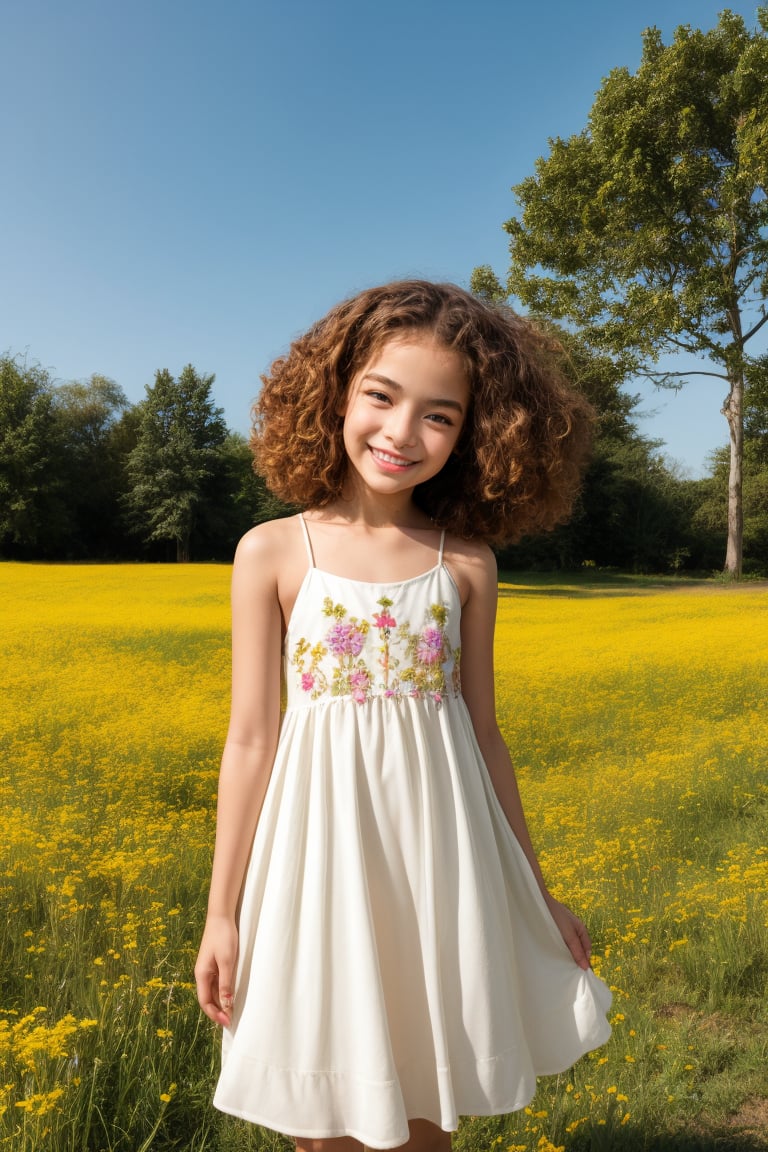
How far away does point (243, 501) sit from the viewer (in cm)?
1137

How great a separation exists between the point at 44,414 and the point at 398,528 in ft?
34.8

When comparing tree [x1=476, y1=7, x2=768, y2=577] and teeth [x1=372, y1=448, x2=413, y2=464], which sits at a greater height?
tree [x1=476, y1=7, x2=768, y2=577]

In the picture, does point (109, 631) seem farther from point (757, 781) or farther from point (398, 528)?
point (398, 528)

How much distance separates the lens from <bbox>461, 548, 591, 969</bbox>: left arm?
151cm

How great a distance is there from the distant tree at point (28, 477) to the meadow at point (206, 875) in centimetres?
323

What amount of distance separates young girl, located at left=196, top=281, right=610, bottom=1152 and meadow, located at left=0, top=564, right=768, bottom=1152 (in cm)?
81

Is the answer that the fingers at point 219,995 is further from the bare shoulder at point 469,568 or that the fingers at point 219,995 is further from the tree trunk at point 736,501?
the tree trunk at point 736,501

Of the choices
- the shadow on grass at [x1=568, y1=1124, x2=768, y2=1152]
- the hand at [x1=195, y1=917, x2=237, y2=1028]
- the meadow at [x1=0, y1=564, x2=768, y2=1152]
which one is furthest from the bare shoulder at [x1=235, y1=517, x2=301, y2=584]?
the shadow on grass at [x1=568, y1=1124, x2=768, y2=1152]

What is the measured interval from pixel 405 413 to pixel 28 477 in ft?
32.0

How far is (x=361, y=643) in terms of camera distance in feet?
4.68

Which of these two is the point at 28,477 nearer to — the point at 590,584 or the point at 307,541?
the point at 590,584

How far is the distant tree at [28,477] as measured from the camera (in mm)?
10031

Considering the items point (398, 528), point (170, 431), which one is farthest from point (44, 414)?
point (398, 528)

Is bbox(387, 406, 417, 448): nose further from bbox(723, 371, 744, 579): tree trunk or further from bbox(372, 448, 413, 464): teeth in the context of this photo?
bbox(723, 371, 744, 579): tree trunk
